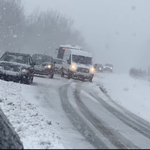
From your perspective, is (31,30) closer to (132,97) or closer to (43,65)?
(43,65)

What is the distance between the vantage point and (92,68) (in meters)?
27.5

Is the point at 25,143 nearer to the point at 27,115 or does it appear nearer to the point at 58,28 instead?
the point at 27,115

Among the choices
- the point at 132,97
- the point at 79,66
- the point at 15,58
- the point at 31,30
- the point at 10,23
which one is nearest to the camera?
the point at 15,58

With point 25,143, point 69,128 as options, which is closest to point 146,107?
point 69,128

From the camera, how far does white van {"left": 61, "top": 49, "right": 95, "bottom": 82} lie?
26953 millimetres

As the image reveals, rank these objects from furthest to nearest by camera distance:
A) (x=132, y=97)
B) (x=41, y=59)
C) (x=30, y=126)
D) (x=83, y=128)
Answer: (x=41, y=59) → (x=132, y=97) → (x=83, y=128) → (x=30, y=126)

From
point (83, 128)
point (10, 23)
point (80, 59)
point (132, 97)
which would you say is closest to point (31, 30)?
point (10, 23)

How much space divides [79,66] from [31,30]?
5133 cm

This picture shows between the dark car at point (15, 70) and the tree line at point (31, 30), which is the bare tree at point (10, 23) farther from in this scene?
the dark car at point (15, 70)

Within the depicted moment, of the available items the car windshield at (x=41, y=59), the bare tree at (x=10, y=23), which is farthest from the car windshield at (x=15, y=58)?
the bare tree at (x=10, y=23)

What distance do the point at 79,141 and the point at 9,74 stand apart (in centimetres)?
1016

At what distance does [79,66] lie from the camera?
88.4 ft

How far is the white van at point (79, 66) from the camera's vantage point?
2695cm

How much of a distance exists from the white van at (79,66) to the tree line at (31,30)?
21.8 meters
